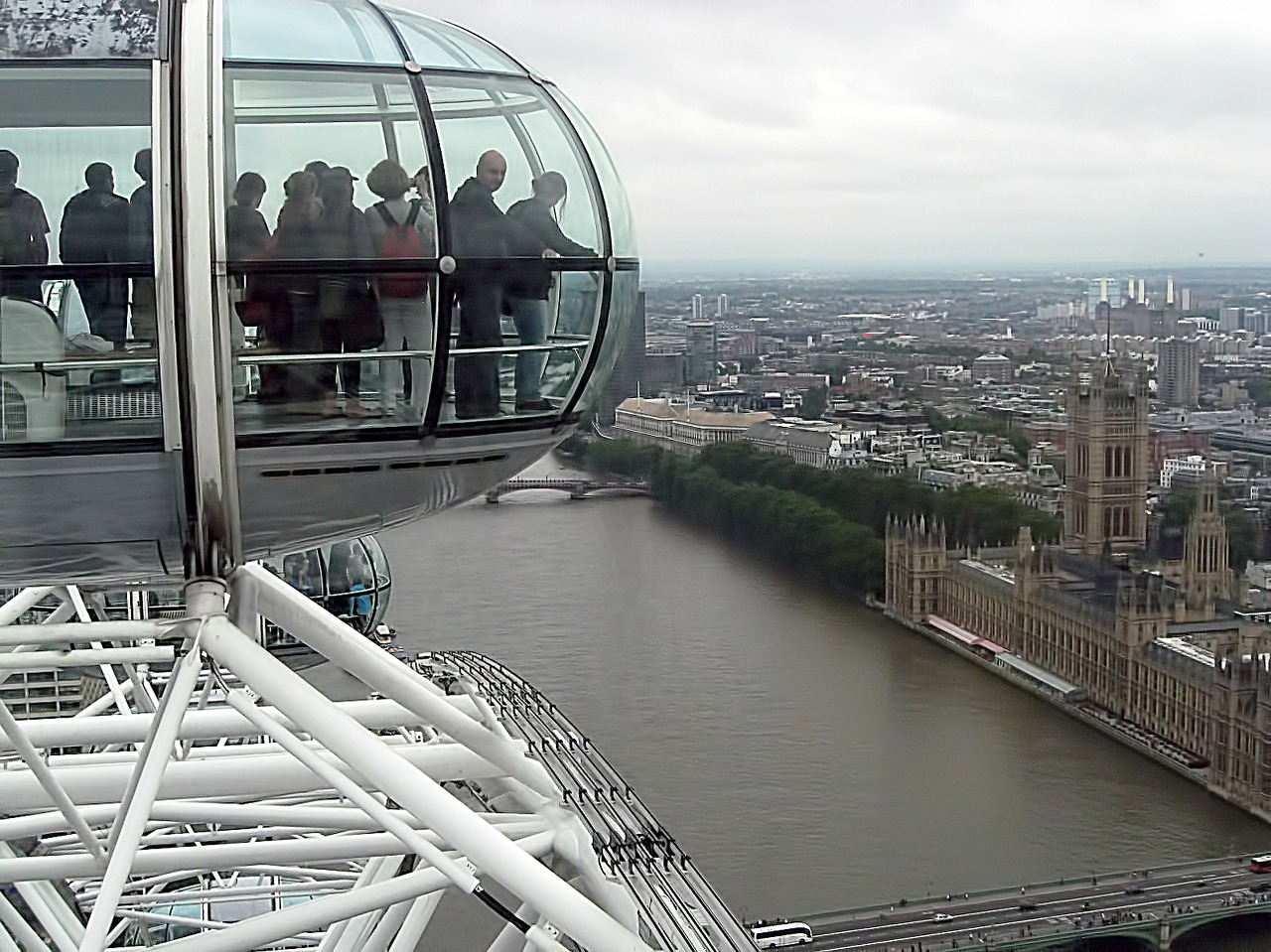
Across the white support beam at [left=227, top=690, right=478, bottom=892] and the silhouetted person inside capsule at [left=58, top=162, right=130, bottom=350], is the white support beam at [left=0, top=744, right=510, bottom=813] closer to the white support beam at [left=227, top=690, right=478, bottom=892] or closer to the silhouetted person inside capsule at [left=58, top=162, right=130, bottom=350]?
the white support beam at [left=227, top=690, right=478, bottom=892]

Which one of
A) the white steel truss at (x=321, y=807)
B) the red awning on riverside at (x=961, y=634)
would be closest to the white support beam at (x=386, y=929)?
the white steel truss at (x=321, y=807)

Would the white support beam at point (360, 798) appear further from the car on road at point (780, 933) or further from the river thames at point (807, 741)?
the river thames at point (807, 741)

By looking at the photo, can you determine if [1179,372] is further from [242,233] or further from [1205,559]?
[242,233]

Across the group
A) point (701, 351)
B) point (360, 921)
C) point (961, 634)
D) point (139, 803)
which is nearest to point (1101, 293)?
point (701, 351)

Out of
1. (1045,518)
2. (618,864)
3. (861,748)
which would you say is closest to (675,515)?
(1045,518)

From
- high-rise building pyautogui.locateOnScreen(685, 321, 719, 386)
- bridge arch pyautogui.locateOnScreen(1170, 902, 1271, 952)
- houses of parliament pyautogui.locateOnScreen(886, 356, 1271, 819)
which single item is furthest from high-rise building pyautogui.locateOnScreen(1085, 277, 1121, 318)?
bridge arch pyautogui.locateOnScreen(1170, 902, 1271, 952)
